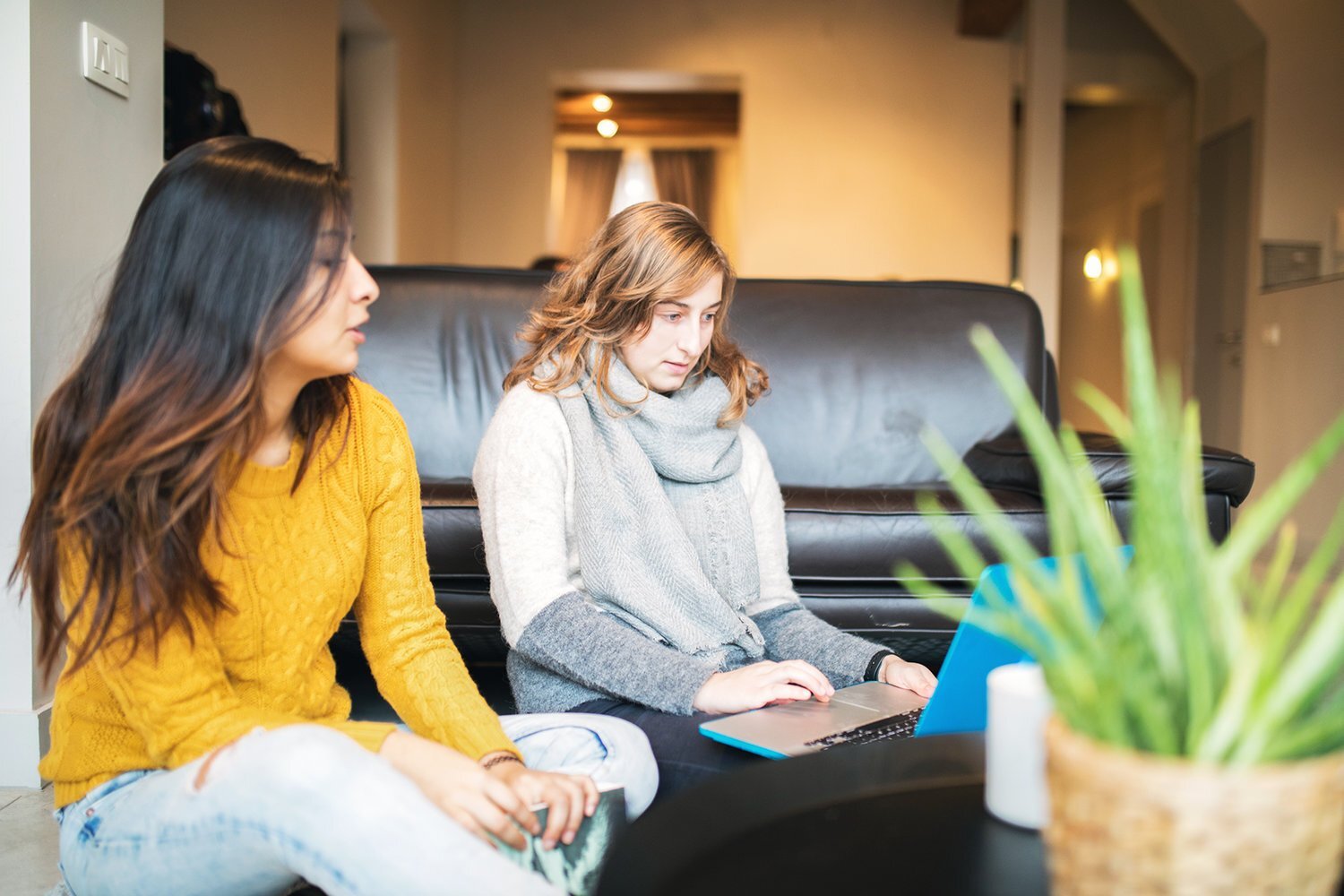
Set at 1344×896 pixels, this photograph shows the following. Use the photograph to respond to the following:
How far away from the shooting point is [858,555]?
6.75 ft

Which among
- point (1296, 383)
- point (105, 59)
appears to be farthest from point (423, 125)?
point (1296, 383)

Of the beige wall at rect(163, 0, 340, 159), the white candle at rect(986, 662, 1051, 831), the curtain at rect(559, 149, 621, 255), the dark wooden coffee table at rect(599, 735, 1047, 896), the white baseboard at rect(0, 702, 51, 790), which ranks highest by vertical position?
the curtain at rect(559, 149, 621, 255)

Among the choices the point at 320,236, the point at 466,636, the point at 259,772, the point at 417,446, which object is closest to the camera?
the point at 259,772

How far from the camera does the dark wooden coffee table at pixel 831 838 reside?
1.92ft

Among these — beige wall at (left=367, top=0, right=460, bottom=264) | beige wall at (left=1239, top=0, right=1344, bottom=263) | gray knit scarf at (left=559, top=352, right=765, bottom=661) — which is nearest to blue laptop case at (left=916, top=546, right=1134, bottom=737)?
gray knit scarf at (left=559, top=352, right=765, bottom=661)

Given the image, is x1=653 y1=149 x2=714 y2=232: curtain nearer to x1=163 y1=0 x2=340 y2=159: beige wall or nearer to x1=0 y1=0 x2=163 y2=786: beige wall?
x1=163 y1=0 x2=340 y2=159: beige wall

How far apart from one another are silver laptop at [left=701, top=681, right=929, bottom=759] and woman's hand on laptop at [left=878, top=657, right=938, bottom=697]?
4cm

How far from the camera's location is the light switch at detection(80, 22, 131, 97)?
74.8 inches

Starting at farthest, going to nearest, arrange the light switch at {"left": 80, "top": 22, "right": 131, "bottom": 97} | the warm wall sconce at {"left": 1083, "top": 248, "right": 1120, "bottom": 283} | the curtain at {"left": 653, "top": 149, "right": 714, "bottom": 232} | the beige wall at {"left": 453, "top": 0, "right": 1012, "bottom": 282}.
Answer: the curtain at {"left": 653, "top": 149, "right": 714, "bottom": 232} → the warm wall sconce at {"left": 1083, "top": 248, "right": 1120, "bottom": 283} → the beige wall at {"left": 453, "top": 0, "right": 1012, "bottom": 282} → the light switch at {"left": 80, "top": 22, "right": 131, "bottom": 97}

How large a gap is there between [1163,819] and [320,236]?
784 millimetres

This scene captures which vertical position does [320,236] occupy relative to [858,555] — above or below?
above

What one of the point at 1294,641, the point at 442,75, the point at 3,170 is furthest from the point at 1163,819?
the point at 442,75

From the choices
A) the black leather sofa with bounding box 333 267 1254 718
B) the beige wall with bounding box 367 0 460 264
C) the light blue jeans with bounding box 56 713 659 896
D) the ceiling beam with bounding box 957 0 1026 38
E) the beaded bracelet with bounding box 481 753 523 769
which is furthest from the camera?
the ceiling beam with bounding box 957 0 1026 38

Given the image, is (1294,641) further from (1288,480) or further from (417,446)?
(417,446)
